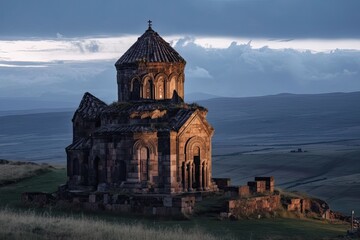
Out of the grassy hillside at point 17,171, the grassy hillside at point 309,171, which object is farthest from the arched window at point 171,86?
the grassy hillside at point 309,171

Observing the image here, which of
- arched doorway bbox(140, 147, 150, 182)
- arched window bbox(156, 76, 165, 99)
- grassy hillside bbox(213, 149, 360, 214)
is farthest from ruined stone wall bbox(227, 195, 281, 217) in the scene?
grassy hillside bbox(213, 149, 360, 214)

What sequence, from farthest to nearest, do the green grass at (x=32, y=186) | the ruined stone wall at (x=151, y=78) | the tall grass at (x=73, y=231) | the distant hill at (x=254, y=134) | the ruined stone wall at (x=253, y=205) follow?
the distant hill at (x=254, y=134) → the green grass at (x=32, y=186) → the ruined stone wall at (x=151, y=78) → the ruined stone wall at (x=253, y=205) → the tall grass at (x=73, y=231)

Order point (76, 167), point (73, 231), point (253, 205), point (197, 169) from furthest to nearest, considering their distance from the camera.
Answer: point (76, 167), point (197, 169), point (253, 205), point (73, 231)

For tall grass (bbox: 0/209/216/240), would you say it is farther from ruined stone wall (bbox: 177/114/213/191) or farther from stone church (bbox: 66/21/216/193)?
ruined stone wall (bbox: 177/114/213/191)

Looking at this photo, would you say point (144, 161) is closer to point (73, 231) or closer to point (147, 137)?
point (147, 137)

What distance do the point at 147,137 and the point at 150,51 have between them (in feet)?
14.3

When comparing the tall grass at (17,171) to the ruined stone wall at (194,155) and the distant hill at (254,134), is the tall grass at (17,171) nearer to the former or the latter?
the ruined stone wall at (194,155)

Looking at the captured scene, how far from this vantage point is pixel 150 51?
3688 centimetres

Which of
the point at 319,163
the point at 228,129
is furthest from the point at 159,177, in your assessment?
the point at 228,129

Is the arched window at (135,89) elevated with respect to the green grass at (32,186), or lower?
elevated

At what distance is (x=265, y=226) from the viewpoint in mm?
29750

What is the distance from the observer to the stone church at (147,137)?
3472cm

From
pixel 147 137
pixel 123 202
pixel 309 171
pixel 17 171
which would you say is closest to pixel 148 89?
pixel 147 137

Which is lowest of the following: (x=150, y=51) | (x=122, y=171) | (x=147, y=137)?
(x=122, y=171)
